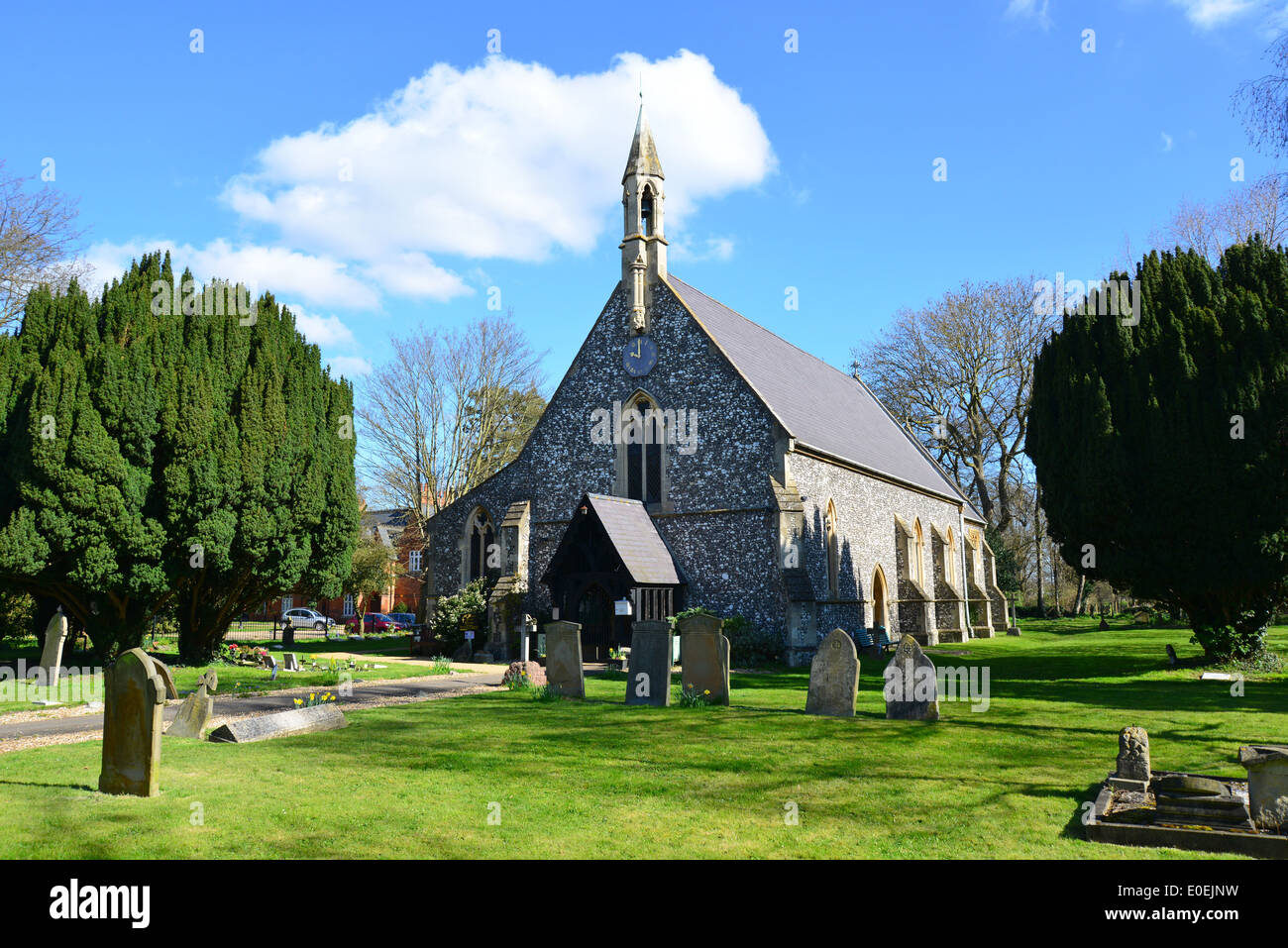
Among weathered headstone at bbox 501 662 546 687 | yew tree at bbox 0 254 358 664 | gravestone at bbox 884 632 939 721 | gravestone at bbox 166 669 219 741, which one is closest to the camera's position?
gravestone at bbox 166 669 219 741

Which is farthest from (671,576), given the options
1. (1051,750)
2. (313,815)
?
(313,815)

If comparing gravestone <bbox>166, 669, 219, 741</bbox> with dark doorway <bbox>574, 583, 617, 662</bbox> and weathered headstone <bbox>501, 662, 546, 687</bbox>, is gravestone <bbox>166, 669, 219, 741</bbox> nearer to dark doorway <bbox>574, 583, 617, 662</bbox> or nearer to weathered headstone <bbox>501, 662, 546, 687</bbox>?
weathered headstone <bbox>501, 662, 546, 687</bbox>

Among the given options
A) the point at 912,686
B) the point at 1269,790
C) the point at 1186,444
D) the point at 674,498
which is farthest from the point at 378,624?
the point at 1269,790

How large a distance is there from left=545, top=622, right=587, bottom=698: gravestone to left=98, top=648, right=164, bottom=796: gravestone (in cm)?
744

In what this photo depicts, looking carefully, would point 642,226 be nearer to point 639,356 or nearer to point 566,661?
point 639,356

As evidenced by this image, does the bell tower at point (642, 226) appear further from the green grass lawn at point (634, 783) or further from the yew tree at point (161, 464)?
the green grass lawn at point (634, 783)

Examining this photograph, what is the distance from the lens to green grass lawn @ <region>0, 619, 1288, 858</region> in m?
6.21

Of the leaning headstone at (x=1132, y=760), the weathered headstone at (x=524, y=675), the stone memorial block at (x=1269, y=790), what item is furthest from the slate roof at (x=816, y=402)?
the stone memorial block at (x=1269, y=790)

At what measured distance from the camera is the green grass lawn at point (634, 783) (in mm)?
6211

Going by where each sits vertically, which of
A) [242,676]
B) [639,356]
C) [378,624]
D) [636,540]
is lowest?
[378,624]

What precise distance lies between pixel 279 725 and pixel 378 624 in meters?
37.1

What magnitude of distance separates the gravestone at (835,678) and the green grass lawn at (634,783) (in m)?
0.34

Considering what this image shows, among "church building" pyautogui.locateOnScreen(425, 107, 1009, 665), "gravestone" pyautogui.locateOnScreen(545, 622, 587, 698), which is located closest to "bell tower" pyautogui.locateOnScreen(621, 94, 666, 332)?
"church building" pyautogui.locateOnScreen(425, 107, 1009, 665)

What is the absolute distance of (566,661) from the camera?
14.6 meters
